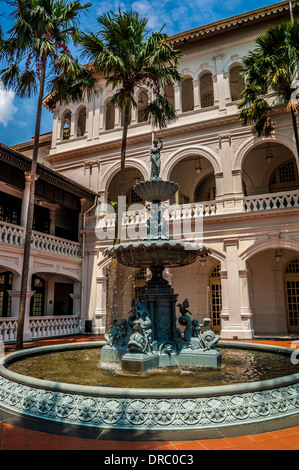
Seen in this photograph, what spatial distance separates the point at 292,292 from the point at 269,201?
5350 mm

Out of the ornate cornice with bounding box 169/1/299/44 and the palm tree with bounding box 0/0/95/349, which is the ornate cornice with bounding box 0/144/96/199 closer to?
the palm tree with bounding box 0/0/95/349

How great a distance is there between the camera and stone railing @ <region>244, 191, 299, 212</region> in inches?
600

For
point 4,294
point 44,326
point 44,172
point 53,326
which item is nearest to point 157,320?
point 44,326

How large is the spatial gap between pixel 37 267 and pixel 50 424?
474 inches

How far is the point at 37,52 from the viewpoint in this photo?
11.7m

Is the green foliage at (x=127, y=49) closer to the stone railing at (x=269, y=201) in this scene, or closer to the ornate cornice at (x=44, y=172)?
the ornate cornice at (x=44, y=172)

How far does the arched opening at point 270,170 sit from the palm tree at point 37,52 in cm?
1087

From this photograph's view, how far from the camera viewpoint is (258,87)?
1399 centimetres

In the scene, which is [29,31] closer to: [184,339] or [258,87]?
[258,87]

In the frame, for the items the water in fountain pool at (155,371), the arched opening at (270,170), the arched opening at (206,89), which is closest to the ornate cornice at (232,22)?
the arched opening at (206,89)

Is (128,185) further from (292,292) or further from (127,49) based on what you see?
(292,292)

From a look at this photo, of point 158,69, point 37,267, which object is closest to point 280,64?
point 158,69

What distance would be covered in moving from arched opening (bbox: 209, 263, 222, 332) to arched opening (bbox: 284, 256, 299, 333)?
3543mm

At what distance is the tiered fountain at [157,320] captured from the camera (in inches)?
259
